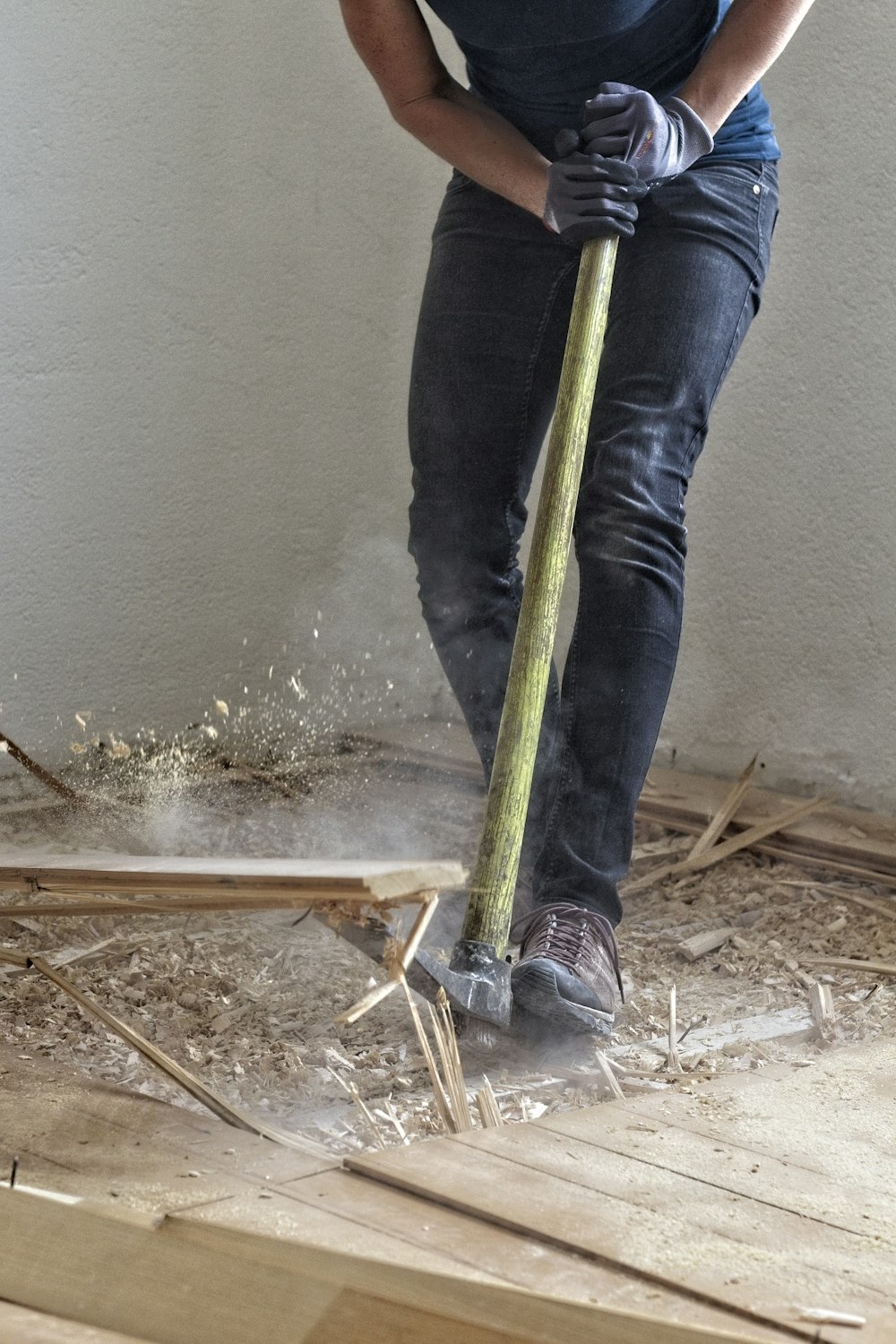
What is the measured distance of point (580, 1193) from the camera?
3.03 feet

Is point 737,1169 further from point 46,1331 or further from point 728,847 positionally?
point 728,847

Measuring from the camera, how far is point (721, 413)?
2.72 metres

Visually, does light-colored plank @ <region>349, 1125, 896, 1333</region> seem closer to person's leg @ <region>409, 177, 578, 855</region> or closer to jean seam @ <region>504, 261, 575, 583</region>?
person's leg @ <region>409, 177, 578, 855</region>

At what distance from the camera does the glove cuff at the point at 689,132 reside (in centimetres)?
156

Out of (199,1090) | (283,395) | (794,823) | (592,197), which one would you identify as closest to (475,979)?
(199,1090)

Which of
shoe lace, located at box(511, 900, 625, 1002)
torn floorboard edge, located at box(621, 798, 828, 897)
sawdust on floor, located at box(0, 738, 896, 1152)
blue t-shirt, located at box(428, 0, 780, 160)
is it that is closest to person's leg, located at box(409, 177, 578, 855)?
blue t-shirt, located at box(428, 0, 780, 160)

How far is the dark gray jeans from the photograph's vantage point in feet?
5.08

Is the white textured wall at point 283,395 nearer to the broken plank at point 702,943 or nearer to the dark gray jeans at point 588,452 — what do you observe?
the broken plank at point 702,943

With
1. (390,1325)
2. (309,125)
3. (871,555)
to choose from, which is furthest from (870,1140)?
(309,125)

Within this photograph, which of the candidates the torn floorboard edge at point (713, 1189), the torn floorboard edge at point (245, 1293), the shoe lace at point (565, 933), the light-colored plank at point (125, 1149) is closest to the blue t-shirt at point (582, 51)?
the shoe lace at point (565, 933)

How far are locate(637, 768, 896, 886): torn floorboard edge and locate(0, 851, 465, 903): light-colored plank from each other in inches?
59.7

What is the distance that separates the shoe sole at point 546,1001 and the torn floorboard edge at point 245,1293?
62 centimetres

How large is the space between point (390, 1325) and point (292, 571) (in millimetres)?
2429

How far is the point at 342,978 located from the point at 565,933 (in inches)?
13.6
